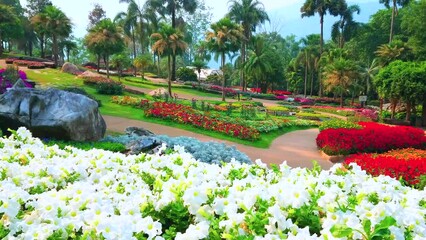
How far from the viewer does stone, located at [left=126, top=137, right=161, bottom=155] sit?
1002 centimetres

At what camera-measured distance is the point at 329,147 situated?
14.3 metres

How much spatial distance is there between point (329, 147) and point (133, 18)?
39773 millimetres

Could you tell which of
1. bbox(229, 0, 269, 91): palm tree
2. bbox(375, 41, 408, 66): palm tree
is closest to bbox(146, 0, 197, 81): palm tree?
bbox(229, 0, 269, 91): palm tree

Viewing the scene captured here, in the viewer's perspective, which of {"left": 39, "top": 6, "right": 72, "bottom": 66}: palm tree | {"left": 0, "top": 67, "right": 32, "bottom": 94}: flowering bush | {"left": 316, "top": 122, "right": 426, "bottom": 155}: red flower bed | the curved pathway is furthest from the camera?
{"left": 39, "top": 6, "right": 72, "bottom": 66}: palm tree

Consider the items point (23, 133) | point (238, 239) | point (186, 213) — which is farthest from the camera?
point (23, 133)

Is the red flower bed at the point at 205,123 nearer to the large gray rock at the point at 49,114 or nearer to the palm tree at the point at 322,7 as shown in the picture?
the large gray rock at the point at 49,114

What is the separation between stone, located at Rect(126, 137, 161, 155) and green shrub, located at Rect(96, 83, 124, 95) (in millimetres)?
16290

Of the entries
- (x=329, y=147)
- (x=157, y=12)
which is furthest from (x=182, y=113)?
(x=157, y=12)

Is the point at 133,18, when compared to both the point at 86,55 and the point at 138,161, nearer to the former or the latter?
the point at 86,55

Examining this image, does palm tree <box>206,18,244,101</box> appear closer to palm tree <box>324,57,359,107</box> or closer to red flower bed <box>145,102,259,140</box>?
palm tree <box>324,57,359,107</box>

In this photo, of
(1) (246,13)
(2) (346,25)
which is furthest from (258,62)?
(2) (346,25)

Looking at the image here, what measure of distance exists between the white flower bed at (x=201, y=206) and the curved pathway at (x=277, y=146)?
348 inches

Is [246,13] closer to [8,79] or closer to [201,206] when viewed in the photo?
[8,79]

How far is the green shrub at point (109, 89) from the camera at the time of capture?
25906 mm
